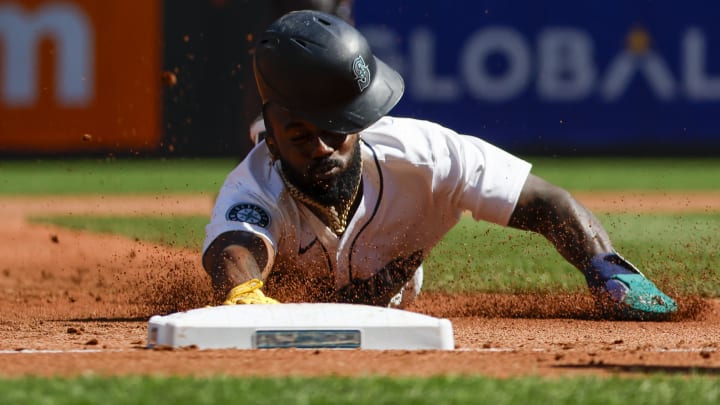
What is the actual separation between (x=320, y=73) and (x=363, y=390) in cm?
185

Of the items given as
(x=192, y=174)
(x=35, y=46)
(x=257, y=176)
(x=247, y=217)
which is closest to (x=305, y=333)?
(x=247, y=217)

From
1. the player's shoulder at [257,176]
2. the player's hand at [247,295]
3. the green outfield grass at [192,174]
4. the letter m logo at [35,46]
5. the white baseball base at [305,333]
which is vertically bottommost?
the green outfield grass at [192,174]

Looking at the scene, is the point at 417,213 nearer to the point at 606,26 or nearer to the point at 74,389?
the point at 74,389

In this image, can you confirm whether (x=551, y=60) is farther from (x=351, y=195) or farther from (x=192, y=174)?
(x=351, y=195)

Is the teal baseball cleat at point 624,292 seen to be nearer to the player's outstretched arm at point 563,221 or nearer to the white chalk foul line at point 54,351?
the player's outstretched arm at point 563,221

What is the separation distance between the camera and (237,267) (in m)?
4.52

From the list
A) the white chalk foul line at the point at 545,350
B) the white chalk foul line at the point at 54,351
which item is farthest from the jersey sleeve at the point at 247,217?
the white chalk foul line at the point at 545,350

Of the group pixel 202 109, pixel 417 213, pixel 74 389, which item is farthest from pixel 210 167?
pixel 74 389

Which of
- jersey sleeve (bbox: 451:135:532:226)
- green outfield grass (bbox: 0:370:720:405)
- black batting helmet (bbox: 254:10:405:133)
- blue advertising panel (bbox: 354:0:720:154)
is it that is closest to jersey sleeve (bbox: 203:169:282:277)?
black batting helmet (bbox: 254:10:405:133)

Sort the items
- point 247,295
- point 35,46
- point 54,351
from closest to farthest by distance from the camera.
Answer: point 54,351, point 247,295, point 35,46

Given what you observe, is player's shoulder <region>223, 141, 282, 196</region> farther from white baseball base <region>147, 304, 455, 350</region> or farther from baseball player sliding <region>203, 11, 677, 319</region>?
white baseball base <region>147, 304, 455, 350</region>

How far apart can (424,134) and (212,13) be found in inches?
399

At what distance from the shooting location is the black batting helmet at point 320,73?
182 inches

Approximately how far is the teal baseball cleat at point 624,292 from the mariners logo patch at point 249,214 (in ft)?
4.00
